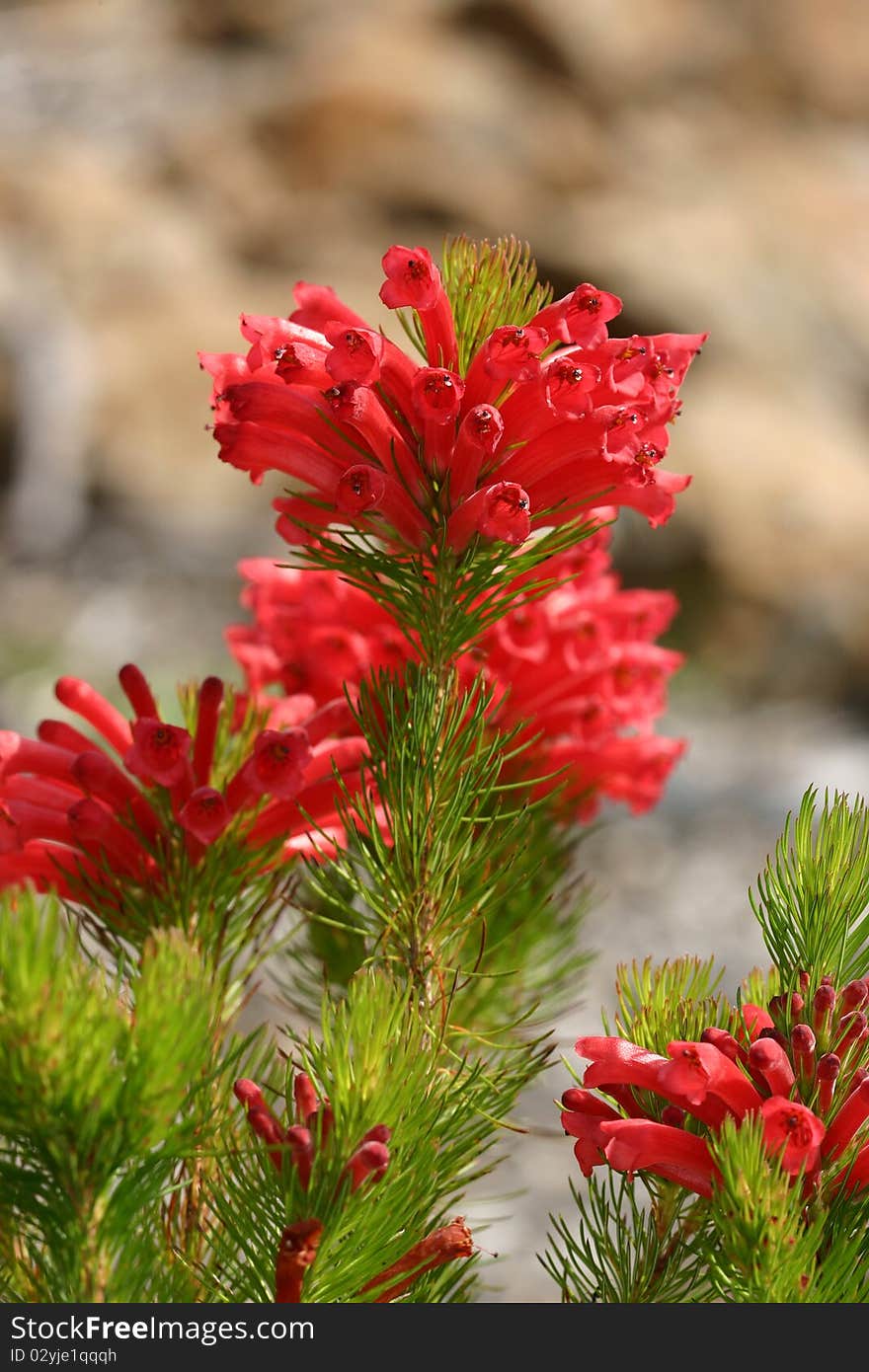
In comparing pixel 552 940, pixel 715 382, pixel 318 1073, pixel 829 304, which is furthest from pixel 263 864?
pixel 829 304

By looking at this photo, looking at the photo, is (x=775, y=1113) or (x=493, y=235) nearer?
(x=775, y=1113)

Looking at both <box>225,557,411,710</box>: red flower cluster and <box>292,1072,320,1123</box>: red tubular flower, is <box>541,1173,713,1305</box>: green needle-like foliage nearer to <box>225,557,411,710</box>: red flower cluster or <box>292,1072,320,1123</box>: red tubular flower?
<box>292,1072,320,1123</box>: red tubular flower

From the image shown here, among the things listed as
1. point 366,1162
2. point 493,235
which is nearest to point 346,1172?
point 366,1162

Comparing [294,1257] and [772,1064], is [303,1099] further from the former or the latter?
[772,1064]

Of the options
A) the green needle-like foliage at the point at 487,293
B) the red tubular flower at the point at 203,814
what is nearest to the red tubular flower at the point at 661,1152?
the red tubular flower at the point at 203,814

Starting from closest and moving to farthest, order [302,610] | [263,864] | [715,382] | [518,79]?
[263,864] < [302,610] < [715,382] < [518,79]
